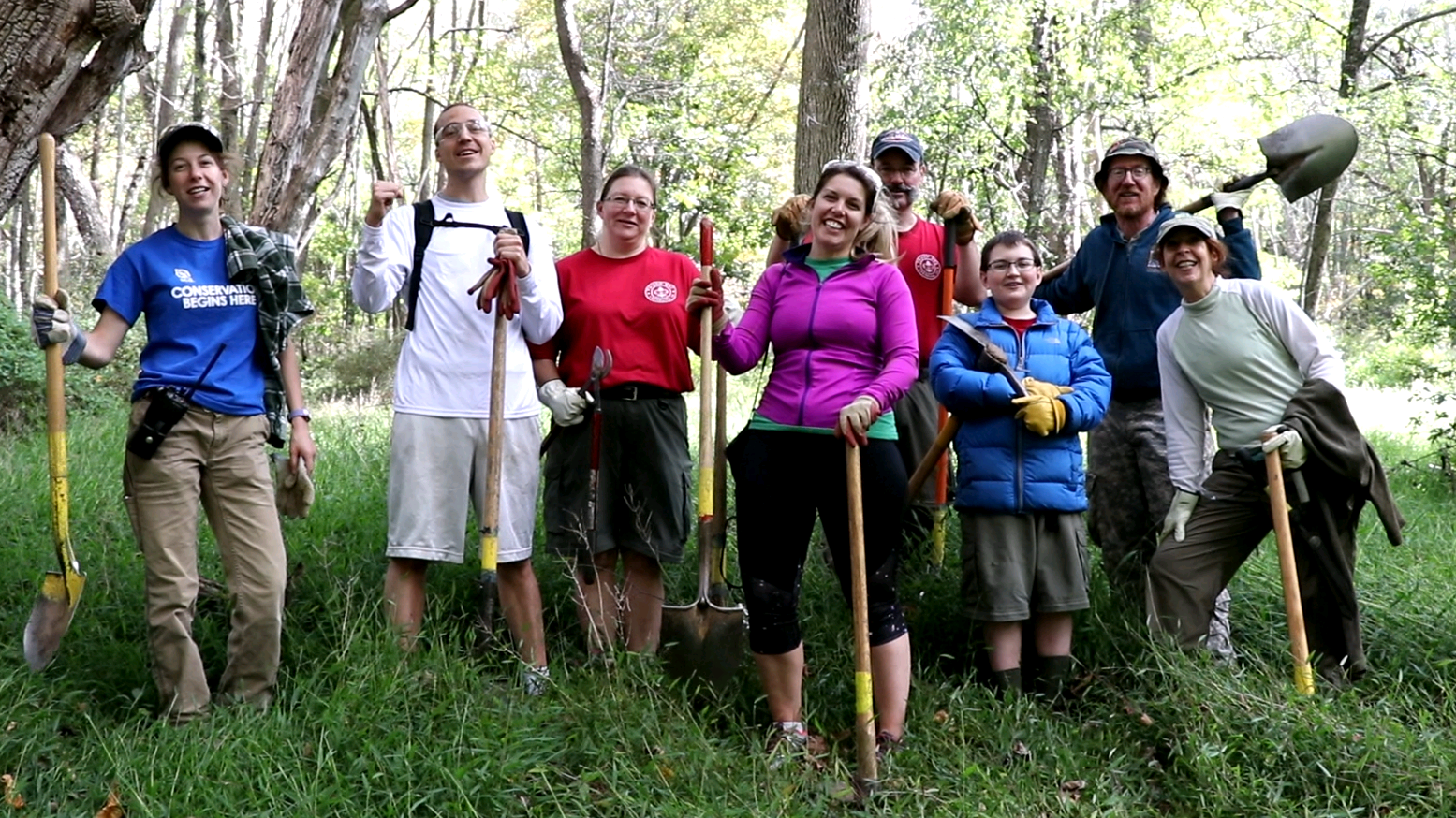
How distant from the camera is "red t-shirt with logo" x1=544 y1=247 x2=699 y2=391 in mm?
4598

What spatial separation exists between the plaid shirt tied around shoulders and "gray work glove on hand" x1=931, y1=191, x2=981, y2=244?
2535 millimetres

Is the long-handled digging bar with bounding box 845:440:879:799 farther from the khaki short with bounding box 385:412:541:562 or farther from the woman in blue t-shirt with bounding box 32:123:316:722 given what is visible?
the woman in blue t-shirt with bounding box 32:123:316:722

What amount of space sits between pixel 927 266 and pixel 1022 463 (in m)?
1.06

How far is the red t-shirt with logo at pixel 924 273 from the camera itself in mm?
5117

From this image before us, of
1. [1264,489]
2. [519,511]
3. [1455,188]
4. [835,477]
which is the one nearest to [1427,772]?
[1264,489]

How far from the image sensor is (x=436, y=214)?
448 cm

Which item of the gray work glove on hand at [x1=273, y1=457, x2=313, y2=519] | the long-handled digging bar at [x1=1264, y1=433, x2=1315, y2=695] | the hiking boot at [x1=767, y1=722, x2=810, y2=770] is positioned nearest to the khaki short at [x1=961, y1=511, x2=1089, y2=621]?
the long-handled digging bar at [x1=1264, y1=433, x2=1315, y2=695]

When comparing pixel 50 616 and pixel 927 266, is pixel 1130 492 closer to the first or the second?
pixel 927 266

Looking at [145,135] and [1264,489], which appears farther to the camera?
[145,135]

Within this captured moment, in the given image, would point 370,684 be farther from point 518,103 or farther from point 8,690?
point 518,103

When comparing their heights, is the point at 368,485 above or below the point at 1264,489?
below

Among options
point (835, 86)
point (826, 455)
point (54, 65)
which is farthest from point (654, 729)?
point (835, 86)

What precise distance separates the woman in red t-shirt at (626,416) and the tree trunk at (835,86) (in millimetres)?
2382

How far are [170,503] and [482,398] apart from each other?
1106mm
